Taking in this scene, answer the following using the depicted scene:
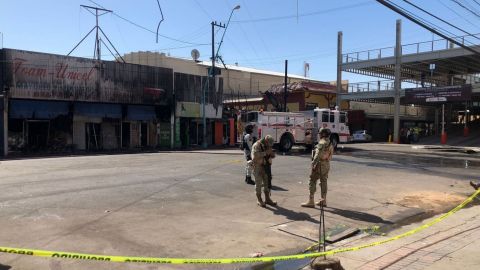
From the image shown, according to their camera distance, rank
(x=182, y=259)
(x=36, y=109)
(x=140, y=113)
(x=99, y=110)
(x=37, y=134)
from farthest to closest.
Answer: (x=140, y=113), (x=99, y=110), (x=37, y=134), (x=36, y=109), (x=182, y=259)

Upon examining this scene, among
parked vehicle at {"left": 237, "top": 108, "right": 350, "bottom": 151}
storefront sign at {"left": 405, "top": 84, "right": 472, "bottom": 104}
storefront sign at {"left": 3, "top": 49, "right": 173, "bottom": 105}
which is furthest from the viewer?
storefront sign at {"left": 405, "top": 84, "right": 472, "bottom": 104}

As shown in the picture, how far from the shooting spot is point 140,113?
34.3 m

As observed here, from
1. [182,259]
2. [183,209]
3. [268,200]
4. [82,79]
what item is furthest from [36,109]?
[182,259]

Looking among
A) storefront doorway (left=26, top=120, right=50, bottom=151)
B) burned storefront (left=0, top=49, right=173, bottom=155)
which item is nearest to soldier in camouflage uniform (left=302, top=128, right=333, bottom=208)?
burned storefront (left=0, top=49, right=173, bottom=155)

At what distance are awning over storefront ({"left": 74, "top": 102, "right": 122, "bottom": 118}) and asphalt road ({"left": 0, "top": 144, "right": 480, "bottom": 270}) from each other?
13907 mm

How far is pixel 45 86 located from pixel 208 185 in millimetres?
19595

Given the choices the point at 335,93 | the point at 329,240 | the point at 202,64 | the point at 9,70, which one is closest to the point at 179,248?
the point at 329,240

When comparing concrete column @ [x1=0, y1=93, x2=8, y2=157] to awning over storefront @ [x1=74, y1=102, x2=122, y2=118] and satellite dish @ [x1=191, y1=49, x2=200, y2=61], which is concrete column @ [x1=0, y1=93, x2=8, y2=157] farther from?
satellite dish @ [x1=191, y1=49, x2=200, y2=61]

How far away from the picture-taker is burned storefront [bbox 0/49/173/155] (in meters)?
28.0

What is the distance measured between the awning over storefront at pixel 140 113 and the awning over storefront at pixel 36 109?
4.89 metres

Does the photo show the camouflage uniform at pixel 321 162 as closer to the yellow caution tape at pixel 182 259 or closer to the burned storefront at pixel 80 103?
the yellow caution tape at pixel 182 259

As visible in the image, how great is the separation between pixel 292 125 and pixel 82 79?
1417cm

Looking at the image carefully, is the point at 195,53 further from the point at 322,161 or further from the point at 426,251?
the point at 426,251

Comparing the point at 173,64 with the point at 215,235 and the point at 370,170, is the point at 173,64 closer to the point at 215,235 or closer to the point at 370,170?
the point at 370,170
